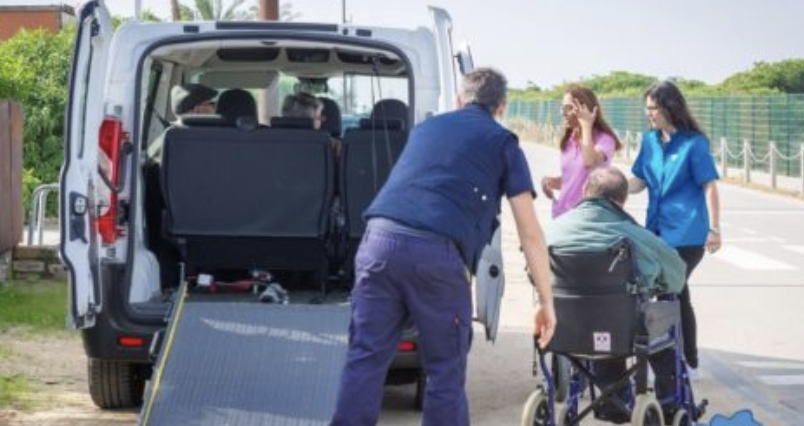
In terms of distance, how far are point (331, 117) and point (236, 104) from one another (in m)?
1.09

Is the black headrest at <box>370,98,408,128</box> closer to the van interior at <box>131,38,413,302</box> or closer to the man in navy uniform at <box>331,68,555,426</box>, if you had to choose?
the van interior at <box>131,38,413,302</box>

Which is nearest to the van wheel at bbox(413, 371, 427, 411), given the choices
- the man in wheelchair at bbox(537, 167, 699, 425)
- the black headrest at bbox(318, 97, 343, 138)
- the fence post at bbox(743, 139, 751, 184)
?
the man in wheelchair at bbox(537, 167, 699, 425)

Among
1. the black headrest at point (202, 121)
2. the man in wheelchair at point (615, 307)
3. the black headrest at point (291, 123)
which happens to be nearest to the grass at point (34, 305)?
the black headrest at point (202, 121)

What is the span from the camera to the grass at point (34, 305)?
35.7 ft

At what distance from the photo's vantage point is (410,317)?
5754 millimetres

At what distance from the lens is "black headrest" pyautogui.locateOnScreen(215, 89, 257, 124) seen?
8906mm

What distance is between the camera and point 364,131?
8.01 m

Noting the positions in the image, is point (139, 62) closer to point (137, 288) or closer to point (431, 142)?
point (137, 288)

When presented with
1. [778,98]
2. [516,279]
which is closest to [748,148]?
[778,98]

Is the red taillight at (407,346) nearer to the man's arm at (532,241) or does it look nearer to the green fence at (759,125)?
the man's arm at (532,241)

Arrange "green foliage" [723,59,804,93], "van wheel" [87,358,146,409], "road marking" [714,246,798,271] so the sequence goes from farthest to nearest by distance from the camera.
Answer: "green foliage" [723,59,804,93] < "road marking" [714,246,798,271] < "van wheel" [87,358,146,409]

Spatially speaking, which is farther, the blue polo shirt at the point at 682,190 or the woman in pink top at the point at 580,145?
the woman in pink top at the point at 580,145

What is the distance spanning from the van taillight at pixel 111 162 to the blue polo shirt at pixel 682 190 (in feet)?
10.1

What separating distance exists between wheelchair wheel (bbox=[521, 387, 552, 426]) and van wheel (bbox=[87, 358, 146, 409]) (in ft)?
7.34
